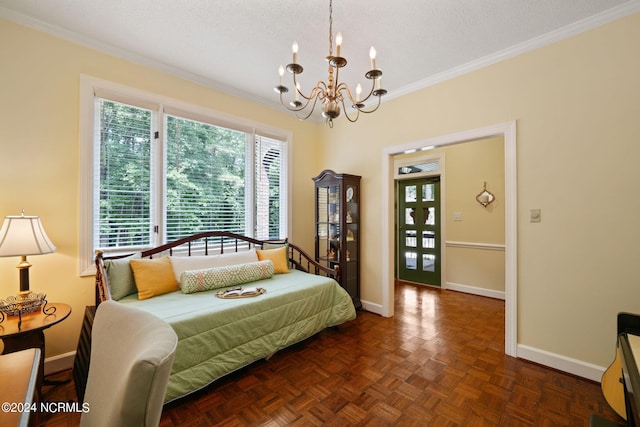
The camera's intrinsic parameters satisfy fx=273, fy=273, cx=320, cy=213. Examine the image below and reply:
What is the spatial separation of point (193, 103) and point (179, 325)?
2.25 meters

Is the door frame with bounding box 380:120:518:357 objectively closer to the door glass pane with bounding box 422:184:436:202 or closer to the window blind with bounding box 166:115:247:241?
the door glass pane with bounding box 422:184:436:202

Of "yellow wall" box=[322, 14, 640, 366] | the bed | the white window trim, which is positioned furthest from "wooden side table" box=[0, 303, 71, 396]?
"yellow wall" box=[322, 14, 640, 366]

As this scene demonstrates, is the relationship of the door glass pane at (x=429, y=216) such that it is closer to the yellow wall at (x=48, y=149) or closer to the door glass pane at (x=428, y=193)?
the door glass pane at (x=428, y=193)

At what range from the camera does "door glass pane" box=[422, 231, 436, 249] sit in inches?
187

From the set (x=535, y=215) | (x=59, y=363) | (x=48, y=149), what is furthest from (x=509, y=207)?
(x=59, y=363)

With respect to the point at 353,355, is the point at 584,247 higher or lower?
higher

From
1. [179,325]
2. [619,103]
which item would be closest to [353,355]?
[179,325]

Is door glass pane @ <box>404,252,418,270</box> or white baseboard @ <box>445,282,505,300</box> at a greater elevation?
door glass pane @ <box>404,252,418,270</box>

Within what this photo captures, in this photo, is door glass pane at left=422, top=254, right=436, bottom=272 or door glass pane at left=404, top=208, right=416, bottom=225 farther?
door glass pane at left=404, top=208, right=416, bottom=225

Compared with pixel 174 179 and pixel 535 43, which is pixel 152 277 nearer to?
pixel 174 179

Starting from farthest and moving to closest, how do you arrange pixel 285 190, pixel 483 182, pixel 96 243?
pixel 483 182 < pixel 285 190 < pixel 96 243

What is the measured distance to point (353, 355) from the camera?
2406 mm

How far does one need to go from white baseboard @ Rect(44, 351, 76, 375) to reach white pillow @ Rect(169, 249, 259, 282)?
968 millimetres

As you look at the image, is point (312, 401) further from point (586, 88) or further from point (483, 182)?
point (483, 182)
